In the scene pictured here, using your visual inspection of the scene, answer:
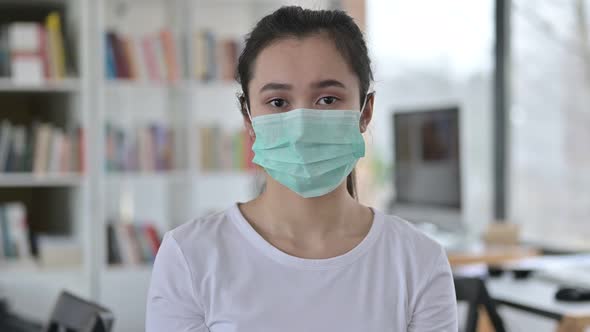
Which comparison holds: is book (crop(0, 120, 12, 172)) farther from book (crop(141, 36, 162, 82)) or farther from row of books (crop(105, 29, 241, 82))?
book (crop(141, 36, 162, 82))

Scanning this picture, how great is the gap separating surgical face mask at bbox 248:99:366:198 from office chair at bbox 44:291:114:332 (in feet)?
2.02

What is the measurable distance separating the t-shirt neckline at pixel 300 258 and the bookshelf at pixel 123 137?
9.22 feet

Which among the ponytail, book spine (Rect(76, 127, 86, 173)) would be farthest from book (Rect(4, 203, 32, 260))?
the ponytail

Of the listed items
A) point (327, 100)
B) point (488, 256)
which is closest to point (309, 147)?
point (327, 100)

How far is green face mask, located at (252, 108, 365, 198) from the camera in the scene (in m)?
1.52

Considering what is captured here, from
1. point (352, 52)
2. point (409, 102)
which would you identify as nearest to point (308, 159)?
point (352, 52)

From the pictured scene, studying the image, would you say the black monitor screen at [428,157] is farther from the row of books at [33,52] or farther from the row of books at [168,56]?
the row of books at [33,52]

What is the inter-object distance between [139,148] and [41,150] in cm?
47

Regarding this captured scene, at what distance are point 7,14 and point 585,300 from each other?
126 inches

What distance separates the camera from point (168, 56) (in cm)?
436

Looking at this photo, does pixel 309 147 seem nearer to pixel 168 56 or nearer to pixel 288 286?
pixel 288 286

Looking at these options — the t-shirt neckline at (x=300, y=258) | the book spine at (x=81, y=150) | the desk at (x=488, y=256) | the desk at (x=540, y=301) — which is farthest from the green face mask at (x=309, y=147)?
the book spine at (x=81, y=150)

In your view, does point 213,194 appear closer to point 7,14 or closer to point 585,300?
point 7,14

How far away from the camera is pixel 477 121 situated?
4754 millimetres
